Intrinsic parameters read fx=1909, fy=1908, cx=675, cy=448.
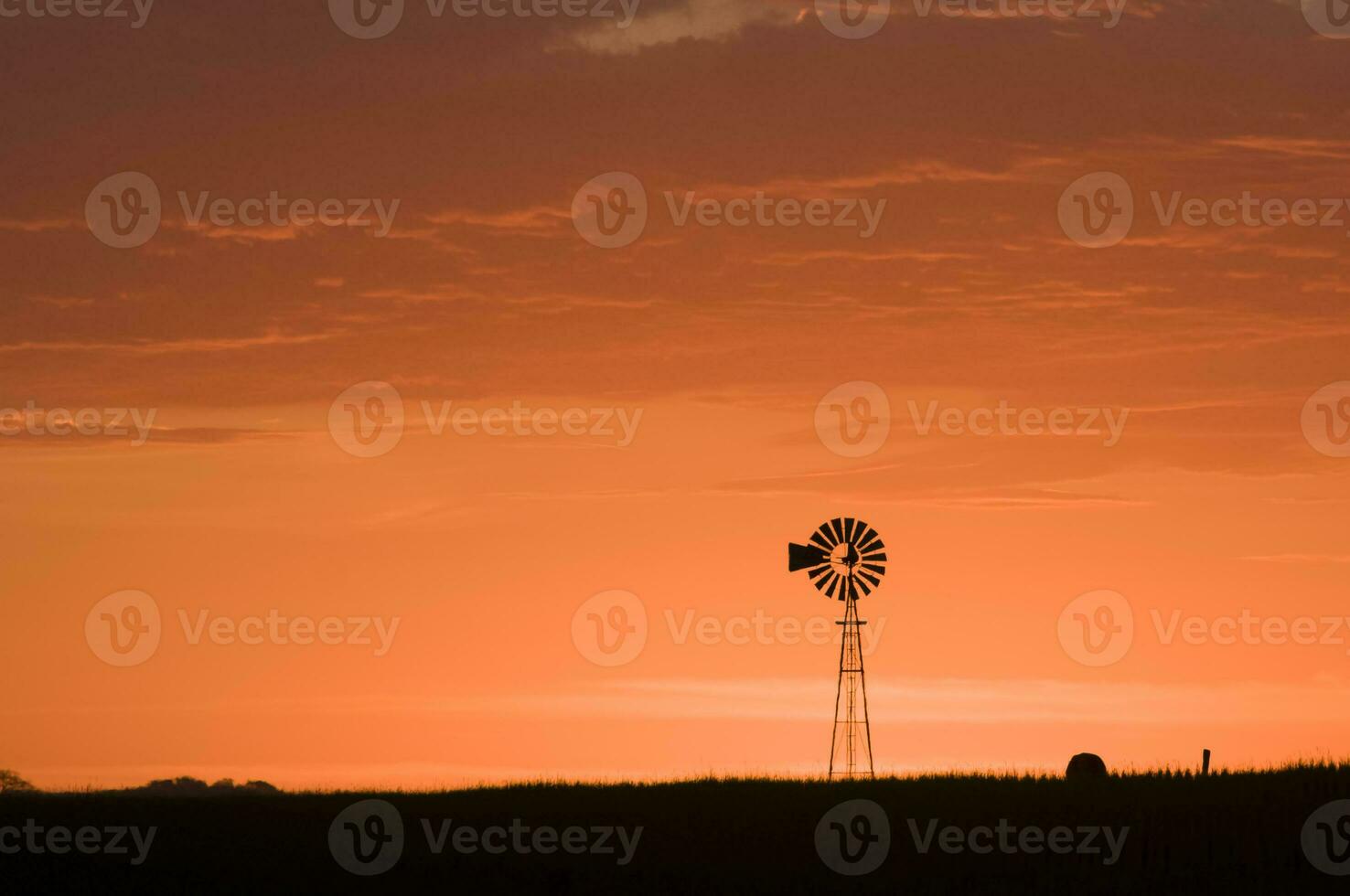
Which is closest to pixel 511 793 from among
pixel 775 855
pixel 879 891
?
pixel 775 855

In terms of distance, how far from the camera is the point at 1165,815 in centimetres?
3569

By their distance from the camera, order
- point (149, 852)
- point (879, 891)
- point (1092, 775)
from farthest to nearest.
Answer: point (1092, 775)
point (149, 852)
point (879, 891)

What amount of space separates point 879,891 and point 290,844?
1166 centimetres

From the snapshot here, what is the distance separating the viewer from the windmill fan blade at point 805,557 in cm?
5447

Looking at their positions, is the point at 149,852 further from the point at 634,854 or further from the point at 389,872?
the point at 634,854

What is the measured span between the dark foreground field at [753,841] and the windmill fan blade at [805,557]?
13.5m
